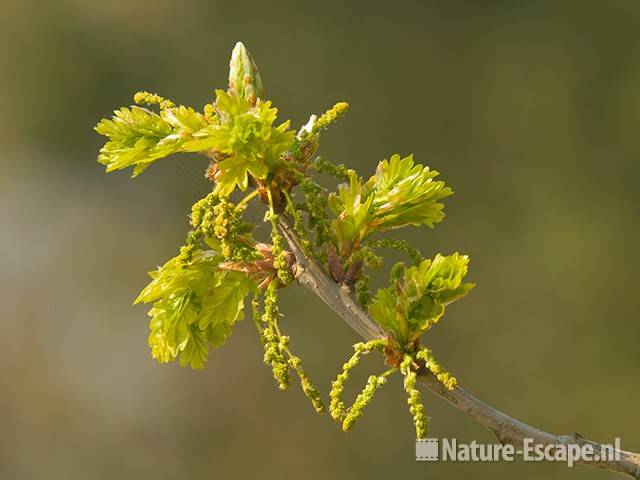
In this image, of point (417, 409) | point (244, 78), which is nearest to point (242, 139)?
point (244, 78)

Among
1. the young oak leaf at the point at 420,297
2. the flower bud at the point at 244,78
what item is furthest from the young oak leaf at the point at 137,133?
the young oak leaf at the point at 420,297

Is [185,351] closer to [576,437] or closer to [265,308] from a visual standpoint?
[265,308]

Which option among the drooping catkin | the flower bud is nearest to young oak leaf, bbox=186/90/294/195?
the flower bud

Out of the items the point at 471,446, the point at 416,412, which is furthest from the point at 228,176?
the point at 471,446

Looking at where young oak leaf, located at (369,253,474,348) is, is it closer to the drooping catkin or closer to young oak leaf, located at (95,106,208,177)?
the drooping catkin

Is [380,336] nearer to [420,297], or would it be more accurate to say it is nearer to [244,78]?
[420,297]

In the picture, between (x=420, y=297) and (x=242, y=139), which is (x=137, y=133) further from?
(x=420, y=297)

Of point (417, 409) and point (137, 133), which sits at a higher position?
point (137, 133)

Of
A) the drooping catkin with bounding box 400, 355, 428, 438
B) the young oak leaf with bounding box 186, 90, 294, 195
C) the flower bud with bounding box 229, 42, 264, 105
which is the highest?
the flower bud with bounding box 229, 42, 264, 105
